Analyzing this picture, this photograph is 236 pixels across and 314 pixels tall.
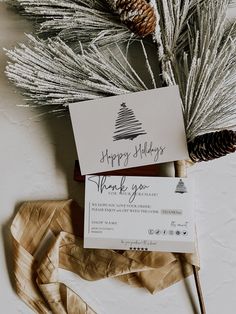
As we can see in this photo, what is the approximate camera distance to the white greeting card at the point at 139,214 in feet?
2.11

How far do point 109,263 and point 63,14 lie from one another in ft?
1.05

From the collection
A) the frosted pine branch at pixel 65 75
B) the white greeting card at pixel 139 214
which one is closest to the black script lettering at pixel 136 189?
the white greeting card at pixel 139 214

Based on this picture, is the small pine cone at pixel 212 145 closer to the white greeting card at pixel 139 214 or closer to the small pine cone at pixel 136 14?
the white greeting card at pixel 139 214

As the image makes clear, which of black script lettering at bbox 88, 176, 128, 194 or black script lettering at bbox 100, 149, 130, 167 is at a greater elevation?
black script lettering at bbox 100, 149, 130, 167

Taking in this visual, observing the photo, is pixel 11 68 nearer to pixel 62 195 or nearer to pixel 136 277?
pixel 62 195

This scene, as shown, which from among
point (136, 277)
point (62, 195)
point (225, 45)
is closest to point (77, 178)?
point (62, 195)

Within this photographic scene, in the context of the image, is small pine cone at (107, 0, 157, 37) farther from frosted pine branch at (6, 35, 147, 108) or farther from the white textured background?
the white textured background

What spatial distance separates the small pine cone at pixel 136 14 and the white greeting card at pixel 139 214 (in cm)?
19

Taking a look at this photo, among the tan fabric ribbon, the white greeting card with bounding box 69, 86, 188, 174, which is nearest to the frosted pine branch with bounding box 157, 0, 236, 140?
the white greeting card with bounding box 69, 86, 188, 174

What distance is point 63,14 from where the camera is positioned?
656 mm

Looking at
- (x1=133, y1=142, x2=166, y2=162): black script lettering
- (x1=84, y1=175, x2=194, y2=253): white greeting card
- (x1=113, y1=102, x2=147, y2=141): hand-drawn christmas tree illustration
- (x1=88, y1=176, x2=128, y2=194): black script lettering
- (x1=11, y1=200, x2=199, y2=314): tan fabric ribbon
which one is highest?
(x1=113, y1=102, x2=147, y2=141): hand-drawn christmas tree illustration

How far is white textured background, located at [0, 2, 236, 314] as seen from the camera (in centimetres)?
67

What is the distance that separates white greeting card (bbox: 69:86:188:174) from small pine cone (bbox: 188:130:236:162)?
1 centimetres

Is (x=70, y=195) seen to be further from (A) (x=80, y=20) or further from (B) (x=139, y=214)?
(A) (x=80, y=20)
